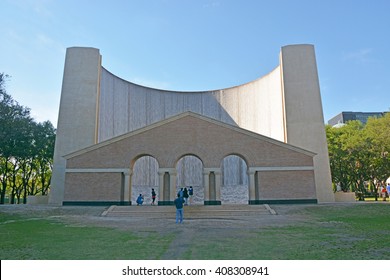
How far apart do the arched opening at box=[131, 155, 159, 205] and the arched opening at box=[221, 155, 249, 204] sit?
8.64 metres

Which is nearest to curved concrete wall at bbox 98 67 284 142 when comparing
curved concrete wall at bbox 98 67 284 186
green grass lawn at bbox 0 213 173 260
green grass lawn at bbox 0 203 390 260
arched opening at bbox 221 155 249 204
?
curved concrete wall at bbox 98 67 284 186

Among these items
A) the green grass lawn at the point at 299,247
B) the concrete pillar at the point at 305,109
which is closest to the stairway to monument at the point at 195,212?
the green grass lawn at the point at 299,247

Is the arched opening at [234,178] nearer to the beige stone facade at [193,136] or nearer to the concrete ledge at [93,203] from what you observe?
the beige stone facade at [193,136]

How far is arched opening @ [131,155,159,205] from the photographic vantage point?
38.8m

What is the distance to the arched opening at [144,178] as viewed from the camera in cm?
3878

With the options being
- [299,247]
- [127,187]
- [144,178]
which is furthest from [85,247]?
[144,178]

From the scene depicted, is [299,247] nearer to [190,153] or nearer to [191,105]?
[190,153]

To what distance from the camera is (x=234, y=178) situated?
137ft

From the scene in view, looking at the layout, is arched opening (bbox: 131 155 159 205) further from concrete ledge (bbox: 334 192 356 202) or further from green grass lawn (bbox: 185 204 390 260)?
green grass lawn (bbox: 185 204 390 260)

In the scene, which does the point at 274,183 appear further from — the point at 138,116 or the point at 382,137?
the point at 138,116

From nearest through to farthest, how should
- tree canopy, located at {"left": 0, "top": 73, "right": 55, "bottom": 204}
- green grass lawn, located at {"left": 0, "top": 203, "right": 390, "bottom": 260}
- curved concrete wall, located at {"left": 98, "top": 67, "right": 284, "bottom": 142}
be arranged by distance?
1. green grass lawn, located at {"left": 0, "top": 203, "right": 390, "bottom": 260}
2. tree canopy, located at {"left": 0, "top": 73, "right": 55, "bottom": 204}
3. curved concrete wall, located at {"left": 98, "top": 67, "right": 284, "bottom": 142}

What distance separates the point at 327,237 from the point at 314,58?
2730 cm

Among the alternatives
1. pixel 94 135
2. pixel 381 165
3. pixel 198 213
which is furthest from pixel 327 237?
pixel 381 165

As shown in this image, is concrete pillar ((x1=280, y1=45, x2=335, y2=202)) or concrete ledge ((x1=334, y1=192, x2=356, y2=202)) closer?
concrete ledge ((x1=334, y1=192, x2=356, y2=202))
